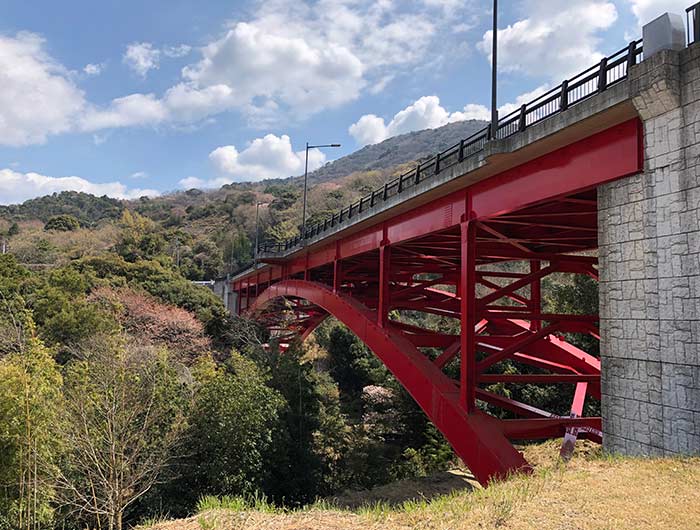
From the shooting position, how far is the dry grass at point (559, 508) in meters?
4.32

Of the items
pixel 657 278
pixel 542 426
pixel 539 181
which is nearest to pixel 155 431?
pixel 542 426

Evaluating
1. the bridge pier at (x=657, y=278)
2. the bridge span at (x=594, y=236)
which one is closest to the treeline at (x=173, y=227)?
the bridge span at (x=594, y=236)

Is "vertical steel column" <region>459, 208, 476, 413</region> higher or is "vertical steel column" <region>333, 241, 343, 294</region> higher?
"vertical steel column" <region>333, 241, 343, 294</region>

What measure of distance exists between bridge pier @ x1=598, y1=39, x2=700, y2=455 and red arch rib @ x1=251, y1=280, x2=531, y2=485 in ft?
8.06

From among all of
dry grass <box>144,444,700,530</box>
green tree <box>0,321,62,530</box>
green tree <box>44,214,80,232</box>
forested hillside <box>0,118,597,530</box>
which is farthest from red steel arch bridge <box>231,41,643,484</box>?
green tree <box>44,214,80,232</box>

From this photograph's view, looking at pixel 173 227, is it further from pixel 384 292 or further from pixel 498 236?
pixel 498 236

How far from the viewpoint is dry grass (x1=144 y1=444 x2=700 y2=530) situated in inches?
170

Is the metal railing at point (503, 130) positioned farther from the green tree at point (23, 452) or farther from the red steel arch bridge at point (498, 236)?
the green tree at point (23, 452)

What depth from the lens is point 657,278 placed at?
6.00 m

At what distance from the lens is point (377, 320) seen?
14.9 meters

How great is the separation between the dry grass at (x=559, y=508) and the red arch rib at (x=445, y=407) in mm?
2433

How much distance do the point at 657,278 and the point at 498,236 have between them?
16.0ft

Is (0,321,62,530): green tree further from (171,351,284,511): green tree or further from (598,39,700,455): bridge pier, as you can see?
(598,39,700,455): bridge pier

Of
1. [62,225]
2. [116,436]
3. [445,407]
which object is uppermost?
[62,225]
